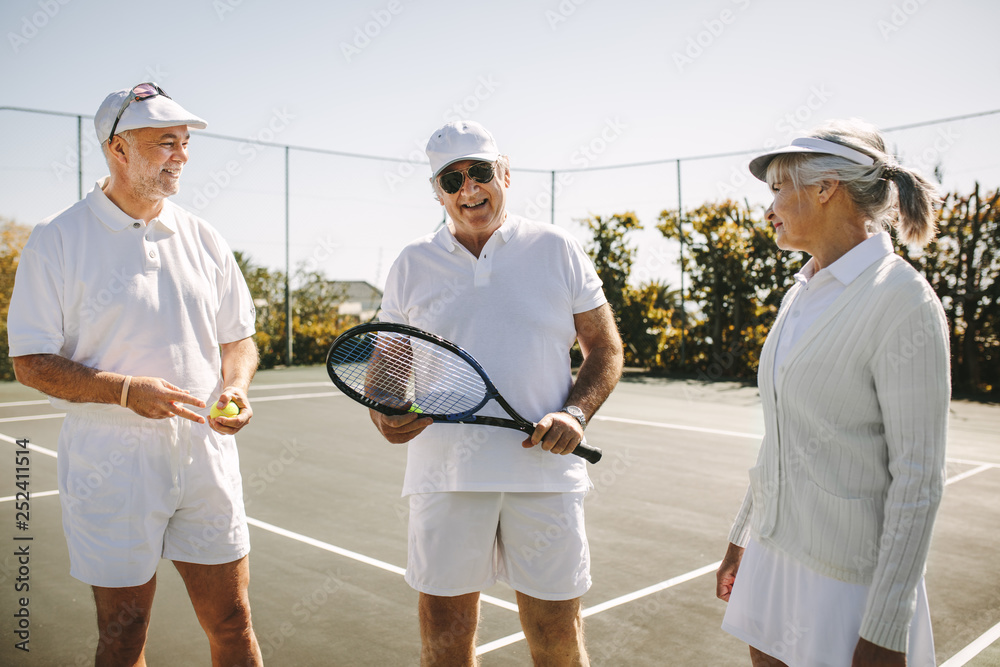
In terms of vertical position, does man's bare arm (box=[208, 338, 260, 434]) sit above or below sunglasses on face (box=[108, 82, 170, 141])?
below

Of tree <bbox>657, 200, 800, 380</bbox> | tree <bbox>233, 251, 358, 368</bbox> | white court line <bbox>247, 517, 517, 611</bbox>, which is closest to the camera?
white court line <bbox>247, 517, 517, 611</bbox>

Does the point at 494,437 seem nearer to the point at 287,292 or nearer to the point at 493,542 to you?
the point at 493,542

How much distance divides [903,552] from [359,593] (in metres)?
2.91

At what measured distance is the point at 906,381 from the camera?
1.57 metres

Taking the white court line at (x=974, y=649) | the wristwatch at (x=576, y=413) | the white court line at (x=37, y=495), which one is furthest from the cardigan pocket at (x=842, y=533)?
the white court line at (x=37, y=495)

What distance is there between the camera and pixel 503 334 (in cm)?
238

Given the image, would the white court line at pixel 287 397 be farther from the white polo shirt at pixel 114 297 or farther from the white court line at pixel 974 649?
the white court line at pixel 974 649

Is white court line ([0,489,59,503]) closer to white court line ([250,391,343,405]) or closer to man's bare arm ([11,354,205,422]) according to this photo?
man's bare arm ([11,354,205,422])

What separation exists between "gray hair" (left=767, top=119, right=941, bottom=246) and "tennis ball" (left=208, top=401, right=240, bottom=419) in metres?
1.77

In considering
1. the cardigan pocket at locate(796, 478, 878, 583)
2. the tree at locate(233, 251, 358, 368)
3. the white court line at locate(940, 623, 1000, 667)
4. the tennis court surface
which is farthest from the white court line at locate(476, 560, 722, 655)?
the tree at locate(233, 251, 358, 368)

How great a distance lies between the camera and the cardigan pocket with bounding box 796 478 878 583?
170 centimetres

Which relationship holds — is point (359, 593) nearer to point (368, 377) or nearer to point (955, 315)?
point (368, 377)

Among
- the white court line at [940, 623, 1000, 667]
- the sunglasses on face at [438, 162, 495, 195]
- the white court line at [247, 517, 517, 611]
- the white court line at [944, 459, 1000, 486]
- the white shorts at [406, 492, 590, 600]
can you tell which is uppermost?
the sunglasses on face at [438, 162, 495, 195]

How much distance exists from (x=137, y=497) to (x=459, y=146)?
1418mm
